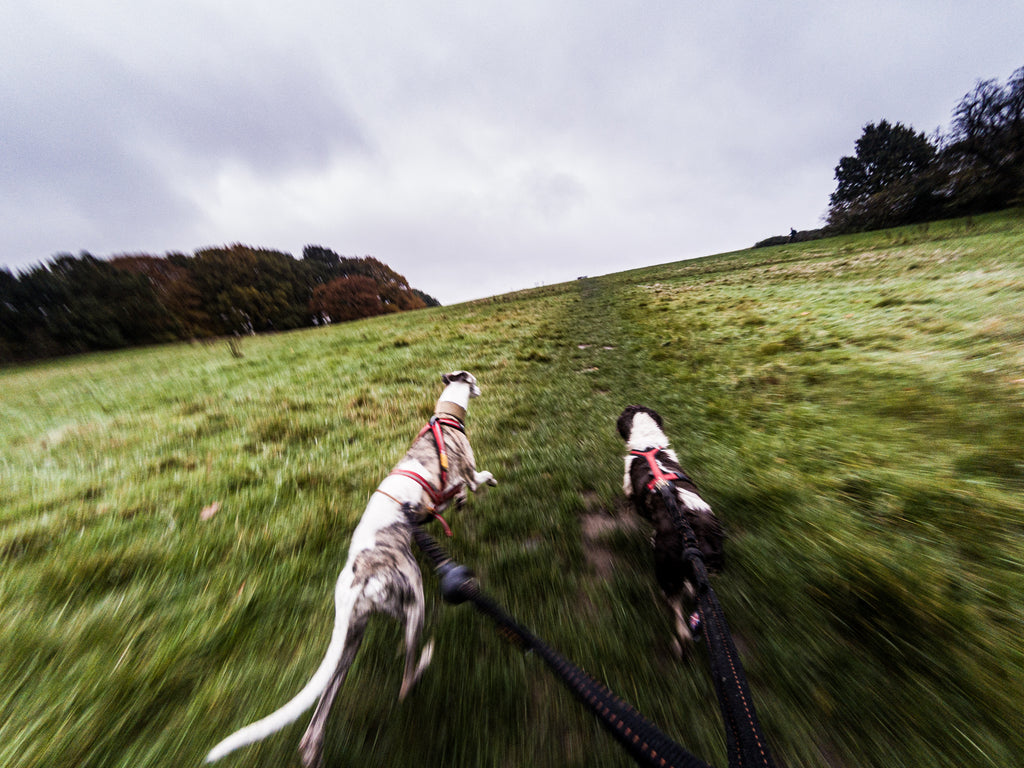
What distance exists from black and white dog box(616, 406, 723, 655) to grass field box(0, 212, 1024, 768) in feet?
0.64

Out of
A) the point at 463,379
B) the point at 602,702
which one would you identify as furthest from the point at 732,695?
the point at 463,379

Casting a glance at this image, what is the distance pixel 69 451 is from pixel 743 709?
792 centimetres

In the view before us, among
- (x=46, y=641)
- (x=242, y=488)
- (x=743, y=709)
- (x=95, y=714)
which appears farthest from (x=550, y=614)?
(x=242, y=488)

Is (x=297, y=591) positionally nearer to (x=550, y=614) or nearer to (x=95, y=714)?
(x=95, y=714)

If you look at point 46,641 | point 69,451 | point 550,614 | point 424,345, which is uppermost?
point 424,345

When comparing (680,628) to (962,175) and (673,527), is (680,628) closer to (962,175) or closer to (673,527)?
(673,527)

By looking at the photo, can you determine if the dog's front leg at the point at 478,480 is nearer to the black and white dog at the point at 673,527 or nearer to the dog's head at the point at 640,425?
the black and white dog at the point at 673,527

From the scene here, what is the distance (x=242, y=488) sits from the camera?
3.41 m

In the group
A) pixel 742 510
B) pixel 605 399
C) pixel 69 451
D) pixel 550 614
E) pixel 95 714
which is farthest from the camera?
pixel 605 399

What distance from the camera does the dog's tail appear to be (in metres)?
1.22

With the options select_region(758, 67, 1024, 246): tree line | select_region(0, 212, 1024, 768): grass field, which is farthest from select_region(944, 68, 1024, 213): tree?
select_region(0, 212, 1024, 768): grass field

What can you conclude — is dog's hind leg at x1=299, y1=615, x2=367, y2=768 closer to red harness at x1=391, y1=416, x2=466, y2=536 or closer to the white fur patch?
red harness at x1=391, y1=416, x2=466, y2=536

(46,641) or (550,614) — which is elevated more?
(46,641)

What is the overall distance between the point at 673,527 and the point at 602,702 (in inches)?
48.1
